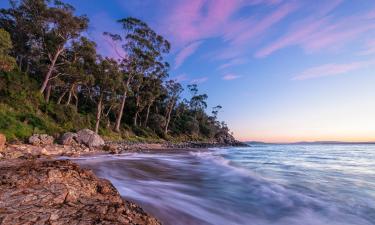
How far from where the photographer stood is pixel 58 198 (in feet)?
10.9

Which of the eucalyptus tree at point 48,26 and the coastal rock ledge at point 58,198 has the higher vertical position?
the eucalyptus tree at point 48,26

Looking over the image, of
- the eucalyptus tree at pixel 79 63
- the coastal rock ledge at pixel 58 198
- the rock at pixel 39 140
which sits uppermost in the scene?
the eucalyptus tree at pixel 79 63

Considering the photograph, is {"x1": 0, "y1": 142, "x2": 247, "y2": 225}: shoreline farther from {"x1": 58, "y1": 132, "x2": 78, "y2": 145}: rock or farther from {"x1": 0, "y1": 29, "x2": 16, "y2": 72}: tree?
{"x1": 0, "y1": 29, "x2": 16, "y2": 72}: tree

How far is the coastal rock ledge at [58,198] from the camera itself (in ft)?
9.70

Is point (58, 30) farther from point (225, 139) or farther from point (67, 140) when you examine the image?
point (225, 139)

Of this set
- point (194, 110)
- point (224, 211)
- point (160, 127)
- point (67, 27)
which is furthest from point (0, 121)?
point (194, 110)

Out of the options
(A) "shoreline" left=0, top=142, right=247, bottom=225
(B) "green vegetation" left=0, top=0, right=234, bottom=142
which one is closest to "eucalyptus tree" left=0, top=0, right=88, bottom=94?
(B) "green vegetation" left=0, top=0, right=234, bottom=142

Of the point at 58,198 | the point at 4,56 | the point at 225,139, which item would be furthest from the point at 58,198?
the point at 225,139

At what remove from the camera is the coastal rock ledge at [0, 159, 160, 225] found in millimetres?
2955

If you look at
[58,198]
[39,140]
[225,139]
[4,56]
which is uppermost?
[4,56]

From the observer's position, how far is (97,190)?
3.86 meters

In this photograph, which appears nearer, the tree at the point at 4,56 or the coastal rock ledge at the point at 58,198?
the coastal rock ledge at the point at 58,198

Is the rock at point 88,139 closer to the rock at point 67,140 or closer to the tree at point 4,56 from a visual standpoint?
the rock at point 67,140

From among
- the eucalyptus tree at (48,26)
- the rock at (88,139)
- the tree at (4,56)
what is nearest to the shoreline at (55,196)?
the tree at (4,56)
